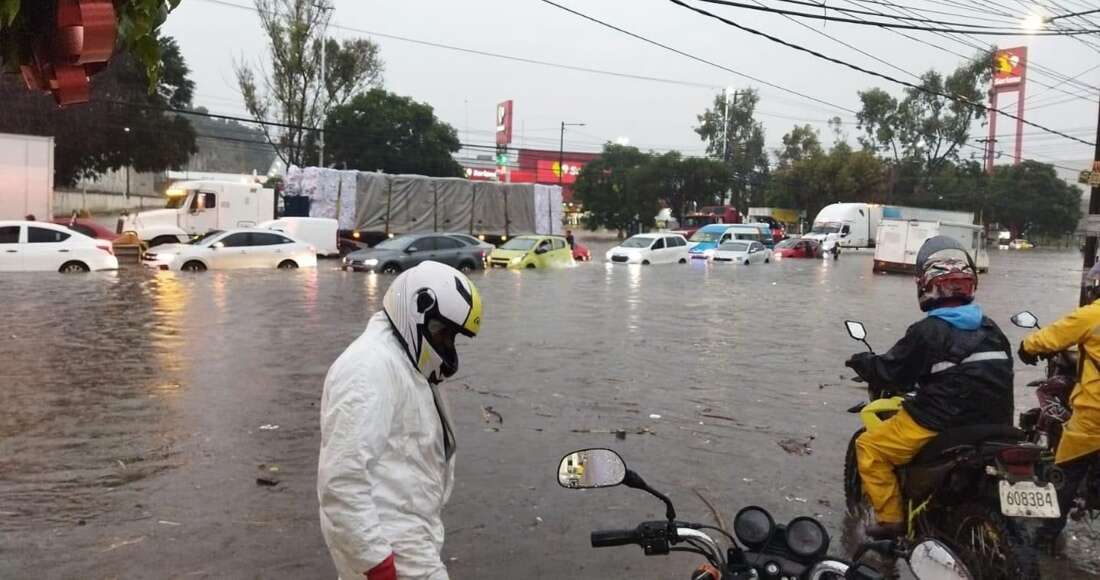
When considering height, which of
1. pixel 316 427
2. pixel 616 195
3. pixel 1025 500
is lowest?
pixel 316 427

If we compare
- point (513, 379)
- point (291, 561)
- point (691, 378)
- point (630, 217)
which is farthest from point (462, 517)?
point (630, 217)

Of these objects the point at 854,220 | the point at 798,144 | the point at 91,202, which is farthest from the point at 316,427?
the point at 798,144

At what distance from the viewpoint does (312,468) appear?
21.0ft

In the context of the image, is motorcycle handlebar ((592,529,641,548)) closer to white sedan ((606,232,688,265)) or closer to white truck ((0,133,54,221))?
white truck ((0,133,54,221))

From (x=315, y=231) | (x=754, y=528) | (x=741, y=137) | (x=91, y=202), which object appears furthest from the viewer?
(x=741, y=137)

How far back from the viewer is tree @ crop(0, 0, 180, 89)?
2.83m

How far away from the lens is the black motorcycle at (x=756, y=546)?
2.32m

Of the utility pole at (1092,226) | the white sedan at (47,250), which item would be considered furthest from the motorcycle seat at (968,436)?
the white sedan at (47,250)

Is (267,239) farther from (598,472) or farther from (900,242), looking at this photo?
(900,242)

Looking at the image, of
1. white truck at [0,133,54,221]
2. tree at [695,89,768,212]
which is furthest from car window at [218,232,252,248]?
tree at [695,89,768,212]

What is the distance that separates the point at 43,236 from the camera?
20.7 meters

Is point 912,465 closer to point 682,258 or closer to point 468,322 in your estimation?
point 468,322

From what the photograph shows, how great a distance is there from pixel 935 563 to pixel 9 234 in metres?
22.5

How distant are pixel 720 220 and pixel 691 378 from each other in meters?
54.6
